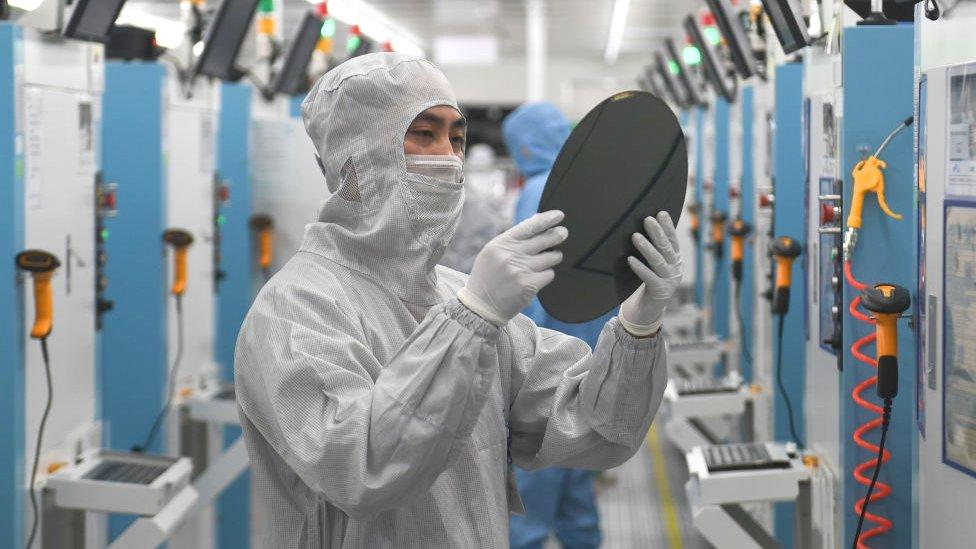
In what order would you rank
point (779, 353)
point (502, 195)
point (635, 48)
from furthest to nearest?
point (635, 48) → point (502, 195) → point (779, 353)

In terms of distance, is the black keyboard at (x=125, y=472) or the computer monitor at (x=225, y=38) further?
the computer monitor at (x=225, y=38)

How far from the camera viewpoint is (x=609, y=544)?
5.45 m

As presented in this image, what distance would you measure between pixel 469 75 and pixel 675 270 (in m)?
21.5

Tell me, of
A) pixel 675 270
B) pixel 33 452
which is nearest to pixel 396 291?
pixel 675 270

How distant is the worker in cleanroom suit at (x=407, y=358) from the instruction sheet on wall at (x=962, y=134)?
652 millimetres

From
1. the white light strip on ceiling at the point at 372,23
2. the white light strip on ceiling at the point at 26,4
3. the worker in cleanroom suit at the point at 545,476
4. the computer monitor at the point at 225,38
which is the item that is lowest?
the worker in cleanroom suit at the point at 545,476

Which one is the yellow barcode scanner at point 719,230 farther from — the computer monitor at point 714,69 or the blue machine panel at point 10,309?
the blue machine panel at point 10,309

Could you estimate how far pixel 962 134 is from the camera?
81.6 inches

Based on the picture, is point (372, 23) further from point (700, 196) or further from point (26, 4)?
point (26, 4)

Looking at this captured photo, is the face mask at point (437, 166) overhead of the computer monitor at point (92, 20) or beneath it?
beneath

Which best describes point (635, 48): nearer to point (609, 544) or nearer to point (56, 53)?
point (609, 544)

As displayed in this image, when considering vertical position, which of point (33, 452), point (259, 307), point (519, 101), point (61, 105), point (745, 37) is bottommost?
point (33, 452)

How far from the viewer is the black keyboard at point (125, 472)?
10.8ft

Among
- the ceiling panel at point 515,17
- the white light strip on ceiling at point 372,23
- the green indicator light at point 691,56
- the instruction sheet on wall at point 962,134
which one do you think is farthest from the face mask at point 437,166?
the ceiling panel at point 515,17
